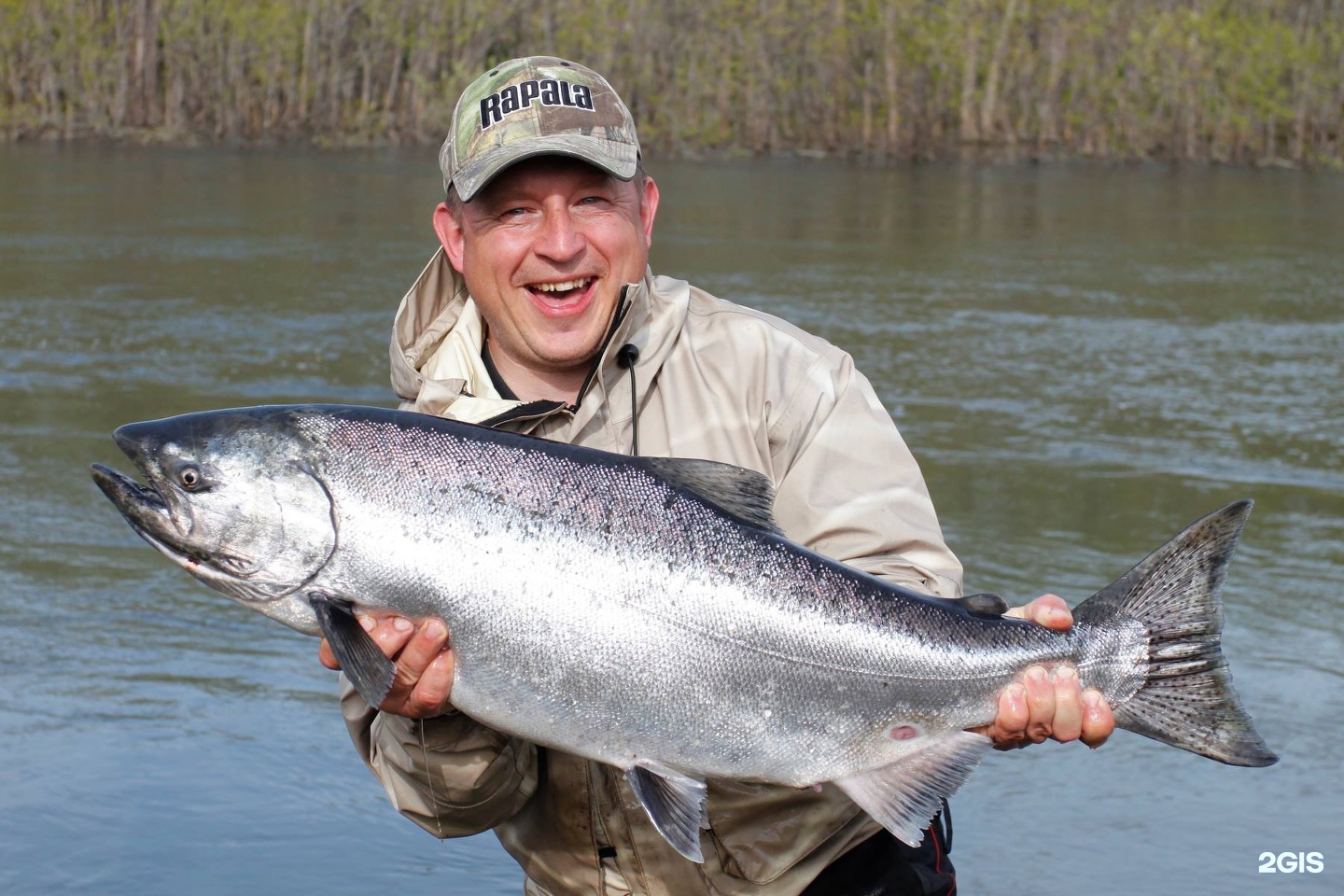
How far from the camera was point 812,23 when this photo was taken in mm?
49500

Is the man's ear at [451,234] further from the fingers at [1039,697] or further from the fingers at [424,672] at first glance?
the fingers at [1039,697]

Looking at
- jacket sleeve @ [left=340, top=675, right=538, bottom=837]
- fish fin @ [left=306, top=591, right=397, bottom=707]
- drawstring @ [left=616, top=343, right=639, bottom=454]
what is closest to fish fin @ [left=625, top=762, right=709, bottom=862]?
jacket sleeve @ [left=340, top=675, right=538, bottom=837]

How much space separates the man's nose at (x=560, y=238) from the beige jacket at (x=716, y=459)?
17 cm

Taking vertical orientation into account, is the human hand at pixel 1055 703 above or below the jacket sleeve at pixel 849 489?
below

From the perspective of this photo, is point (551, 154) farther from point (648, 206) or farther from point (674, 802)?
point (674, 802)

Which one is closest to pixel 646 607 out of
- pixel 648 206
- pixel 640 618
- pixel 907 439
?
pixel 640 618

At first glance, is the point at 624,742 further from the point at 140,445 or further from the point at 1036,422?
the point at 1036,422

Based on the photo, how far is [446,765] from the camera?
328 centimetres

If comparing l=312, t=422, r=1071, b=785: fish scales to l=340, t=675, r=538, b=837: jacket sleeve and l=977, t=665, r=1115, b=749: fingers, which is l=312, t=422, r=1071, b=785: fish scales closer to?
l=977, t=665, r=1115, b=749: fingers

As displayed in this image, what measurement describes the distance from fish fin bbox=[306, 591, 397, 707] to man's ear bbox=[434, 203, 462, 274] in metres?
1.07

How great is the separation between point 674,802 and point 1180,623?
40.2 inches

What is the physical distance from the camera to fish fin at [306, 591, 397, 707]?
2908mm

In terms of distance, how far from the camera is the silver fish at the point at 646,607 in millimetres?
2977

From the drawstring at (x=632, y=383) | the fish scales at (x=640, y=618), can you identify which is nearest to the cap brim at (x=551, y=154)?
the drawstring at (x=632, y=383)
